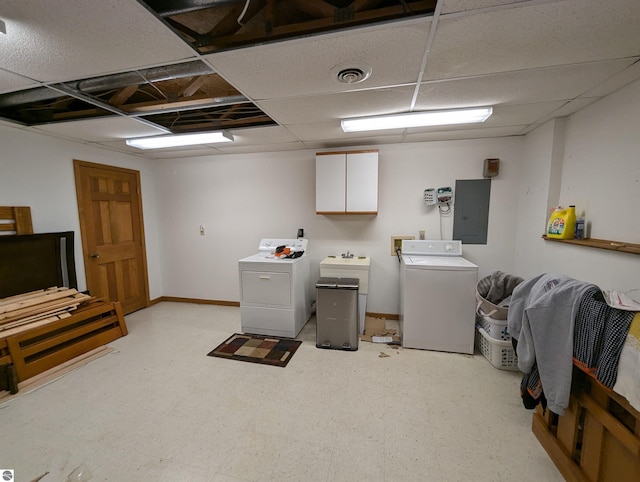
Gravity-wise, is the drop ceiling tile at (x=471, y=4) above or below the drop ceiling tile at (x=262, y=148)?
below

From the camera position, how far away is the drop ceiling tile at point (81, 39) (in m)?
1.09

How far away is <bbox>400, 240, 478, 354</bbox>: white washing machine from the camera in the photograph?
246 centimetres

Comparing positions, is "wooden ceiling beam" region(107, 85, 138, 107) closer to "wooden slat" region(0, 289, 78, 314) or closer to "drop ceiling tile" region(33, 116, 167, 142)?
"drop ceiling tile" region(33, 116, 167, 142)

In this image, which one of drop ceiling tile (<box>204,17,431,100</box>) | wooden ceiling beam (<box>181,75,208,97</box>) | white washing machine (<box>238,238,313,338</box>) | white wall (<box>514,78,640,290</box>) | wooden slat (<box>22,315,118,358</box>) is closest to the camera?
drop ceiling tile (<box>204,17,431,100</box>)

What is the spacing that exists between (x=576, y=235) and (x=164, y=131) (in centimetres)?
411

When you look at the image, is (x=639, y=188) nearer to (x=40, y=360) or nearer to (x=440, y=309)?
(x=440, y=309)

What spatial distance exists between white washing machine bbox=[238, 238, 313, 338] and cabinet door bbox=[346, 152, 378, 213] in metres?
1.00

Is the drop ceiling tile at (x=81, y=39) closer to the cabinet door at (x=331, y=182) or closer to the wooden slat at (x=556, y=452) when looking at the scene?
the cabinet door at (x=331, y=182)

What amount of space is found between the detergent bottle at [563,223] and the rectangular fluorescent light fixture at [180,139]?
3.33 m

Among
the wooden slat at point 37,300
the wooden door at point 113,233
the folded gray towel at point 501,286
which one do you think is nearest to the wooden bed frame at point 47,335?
the wooden slat at point 37,300

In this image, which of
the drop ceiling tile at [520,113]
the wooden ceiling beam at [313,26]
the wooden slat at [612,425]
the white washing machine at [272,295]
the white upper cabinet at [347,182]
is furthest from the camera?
the white upper cabinet at [347,182]

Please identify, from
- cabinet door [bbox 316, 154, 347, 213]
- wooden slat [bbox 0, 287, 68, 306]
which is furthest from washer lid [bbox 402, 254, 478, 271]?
wooden slat [bbox 0, 287, 68, 306]

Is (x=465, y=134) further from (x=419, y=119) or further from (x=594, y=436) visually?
(x=594, y=436)

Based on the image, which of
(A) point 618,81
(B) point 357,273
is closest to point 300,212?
(B) point 357,273
